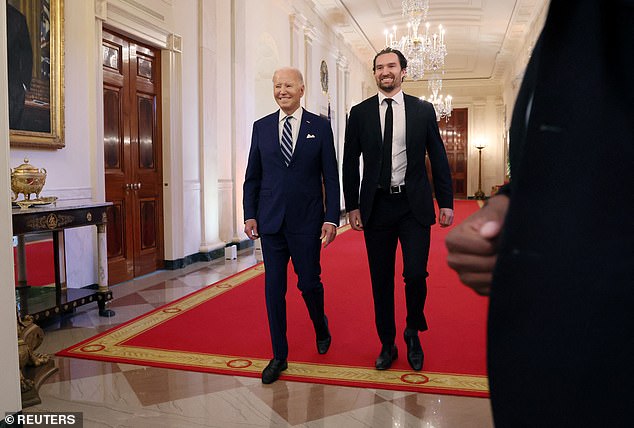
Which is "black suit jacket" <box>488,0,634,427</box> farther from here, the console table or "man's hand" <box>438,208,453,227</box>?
the console table

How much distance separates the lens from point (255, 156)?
3176mm

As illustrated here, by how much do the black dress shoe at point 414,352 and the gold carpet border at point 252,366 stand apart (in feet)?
0.17

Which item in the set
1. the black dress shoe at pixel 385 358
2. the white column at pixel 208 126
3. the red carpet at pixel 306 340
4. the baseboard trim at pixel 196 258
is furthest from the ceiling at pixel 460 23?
the black dress shoe at pixel 385 358

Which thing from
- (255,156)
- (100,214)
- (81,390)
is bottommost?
(81,390)

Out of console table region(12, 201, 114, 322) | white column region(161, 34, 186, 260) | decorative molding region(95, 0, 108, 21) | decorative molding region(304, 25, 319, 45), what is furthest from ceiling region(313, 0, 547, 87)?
console table region(12, 201, 114, 322)

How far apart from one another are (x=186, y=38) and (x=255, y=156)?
4323 millimetres

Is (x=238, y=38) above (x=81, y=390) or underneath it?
above

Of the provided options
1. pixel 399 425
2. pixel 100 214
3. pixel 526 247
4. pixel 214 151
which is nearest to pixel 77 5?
pixel 100 214

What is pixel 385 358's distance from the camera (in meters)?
3.20

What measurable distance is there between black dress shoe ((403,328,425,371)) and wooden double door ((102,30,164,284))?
366cm

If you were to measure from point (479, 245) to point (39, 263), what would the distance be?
15.1ft

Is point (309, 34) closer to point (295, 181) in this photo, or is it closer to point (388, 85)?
point (388, 85)

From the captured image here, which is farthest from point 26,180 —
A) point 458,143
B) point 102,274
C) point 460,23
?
point 458,143

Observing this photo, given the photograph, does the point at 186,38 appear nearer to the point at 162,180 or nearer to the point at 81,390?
the point at 162,180
